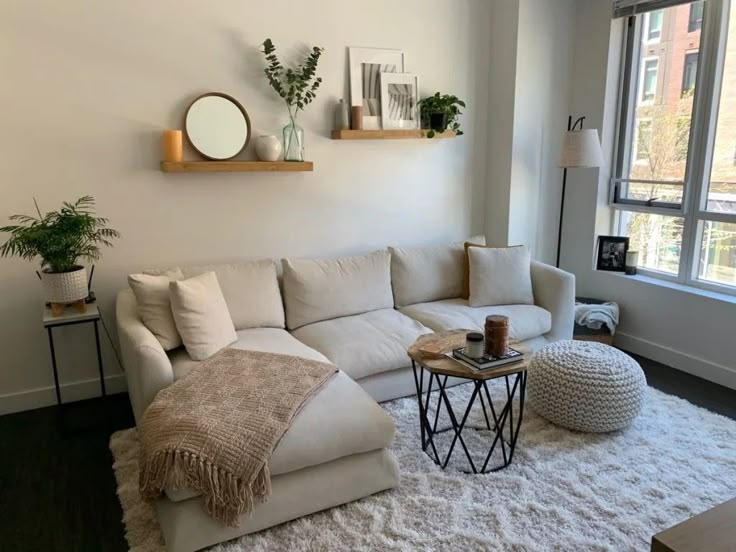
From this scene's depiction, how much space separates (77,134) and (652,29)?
376 cm

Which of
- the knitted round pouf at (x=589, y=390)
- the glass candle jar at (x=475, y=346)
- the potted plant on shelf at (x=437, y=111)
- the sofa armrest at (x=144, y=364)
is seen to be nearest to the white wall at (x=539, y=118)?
the potted plant on shelf at (x=437, y=111)

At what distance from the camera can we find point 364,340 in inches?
122

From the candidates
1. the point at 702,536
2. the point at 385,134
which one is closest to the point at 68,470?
the point at 702,536

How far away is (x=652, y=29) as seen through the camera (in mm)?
3863

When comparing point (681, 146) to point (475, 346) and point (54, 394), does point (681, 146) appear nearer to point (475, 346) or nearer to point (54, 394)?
point (475, 346)

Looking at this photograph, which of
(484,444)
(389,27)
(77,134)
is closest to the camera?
(484,444)

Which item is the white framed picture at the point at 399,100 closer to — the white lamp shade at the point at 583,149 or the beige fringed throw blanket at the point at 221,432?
the white lamp shade at the point at 583,149

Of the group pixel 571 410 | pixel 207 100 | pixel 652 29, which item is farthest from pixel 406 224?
pixel 652 29

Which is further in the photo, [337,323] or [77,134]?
[337,323]

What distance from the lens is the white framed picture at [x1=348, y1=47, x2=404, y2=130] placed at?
12.2 ft

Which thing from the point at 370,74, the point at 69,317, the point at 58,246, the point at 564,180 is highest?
the point at 370,74

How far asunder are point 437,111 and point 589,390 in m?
2.17

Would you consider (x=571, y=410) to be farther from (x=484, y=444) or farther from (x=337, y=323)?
(x=337, y=323)

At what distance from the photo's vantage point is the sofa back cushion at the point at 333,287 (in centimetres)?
338
